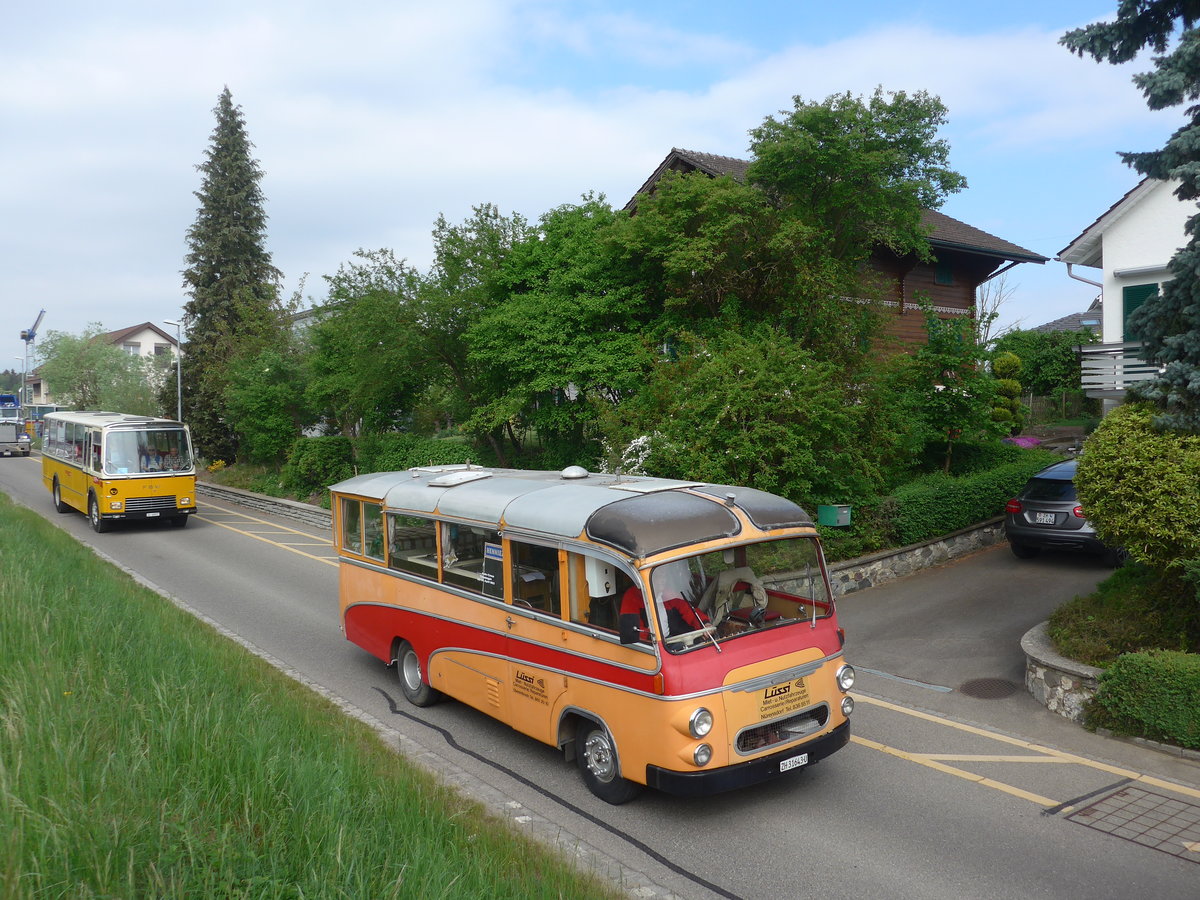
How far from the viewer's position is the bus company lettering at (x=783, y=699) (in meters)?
6.59

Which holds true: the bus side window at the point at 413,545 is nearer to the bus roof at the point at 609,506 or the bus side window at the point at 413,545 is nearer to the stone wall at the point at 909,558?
the bus roof at the point at 609,506

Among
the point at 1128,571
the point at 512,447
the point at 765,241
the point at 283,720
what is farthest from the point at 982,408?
the point at 283,720

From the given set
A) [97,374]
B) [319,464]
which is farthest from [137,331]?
[319,464]

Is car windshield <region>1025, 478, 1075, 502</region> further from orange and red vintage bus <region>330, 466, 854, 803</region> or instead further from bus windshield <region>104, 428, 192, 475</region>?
bus windshield <region>104, 428, 192, 475</region>

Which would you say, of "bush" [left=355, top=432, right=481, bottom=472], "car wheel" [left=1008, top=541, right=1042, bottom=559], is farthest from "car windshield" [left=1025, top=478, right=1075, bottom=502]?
"bush" [left=355, top=432, right=481, bottom=472]

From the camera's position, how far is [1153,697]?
7.94m

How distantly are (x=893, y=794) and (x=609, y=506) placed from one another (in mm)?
3338

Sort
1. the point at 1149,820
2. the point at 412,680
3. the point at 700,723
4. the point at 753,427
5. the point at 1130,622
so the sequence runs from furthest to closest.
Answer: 1. the point at 753,427
2. the point at 412,680
3. the point at 1130,622
4. the point at 1149,820
5. the point at 700,723

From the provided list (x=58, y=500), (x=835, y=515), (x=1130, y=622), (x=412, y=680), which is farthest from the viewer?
(x=58, y=500)

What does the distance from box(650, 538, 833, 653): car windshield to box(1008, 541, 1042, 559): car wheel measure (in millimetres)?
10002

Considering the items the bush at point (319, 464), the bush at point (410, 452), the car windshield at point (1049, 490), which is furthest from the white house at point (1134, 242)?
the bush at point (319, 464)

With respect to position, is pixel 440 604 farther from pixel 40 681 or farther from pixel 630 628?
pixel 40 681

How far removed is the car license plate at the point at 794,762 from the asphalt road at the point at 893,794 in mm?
424

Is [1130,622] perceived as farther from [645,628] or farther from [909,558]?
[645,628]
